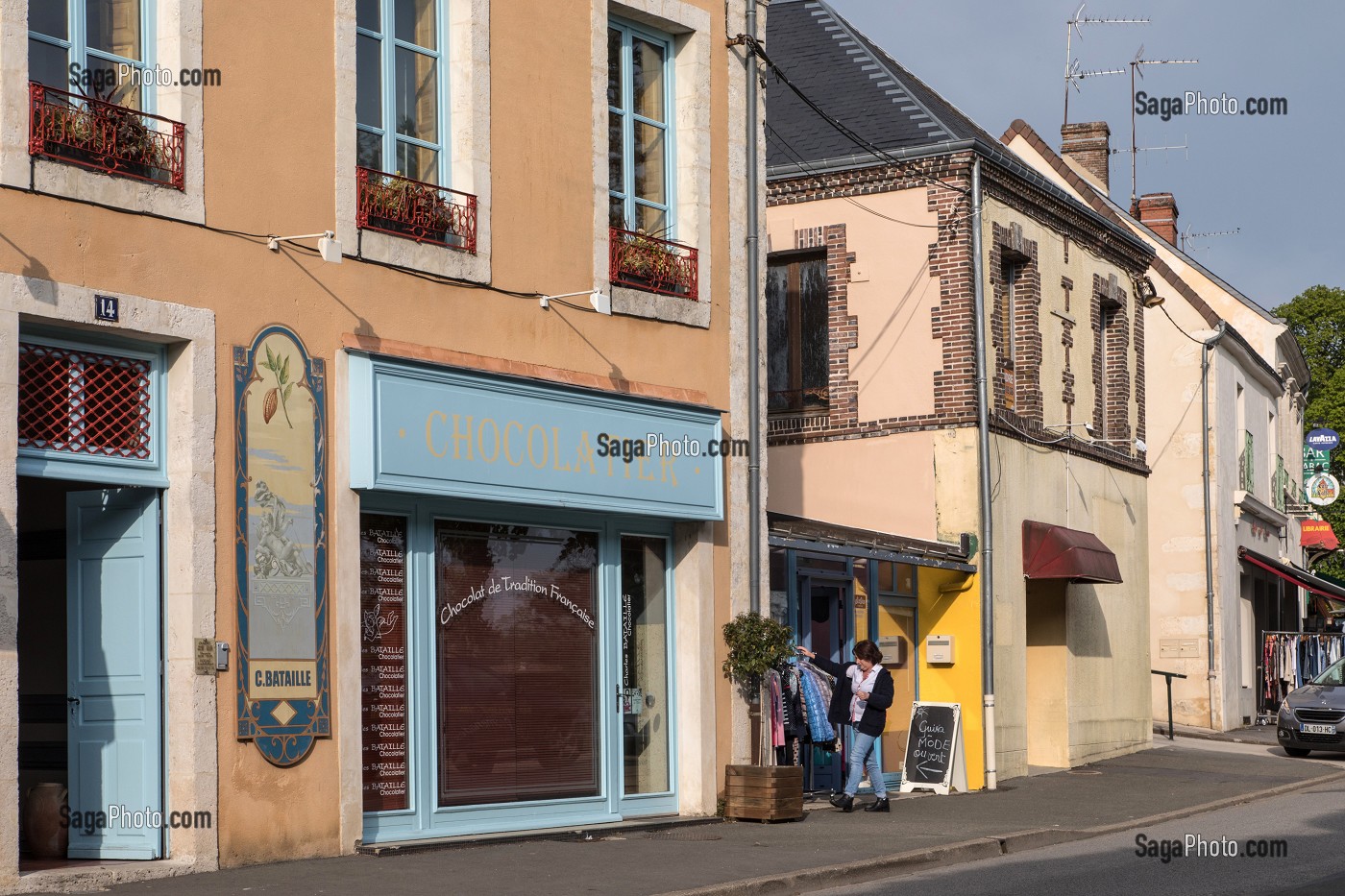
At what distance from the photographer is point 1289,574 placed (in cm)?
3331

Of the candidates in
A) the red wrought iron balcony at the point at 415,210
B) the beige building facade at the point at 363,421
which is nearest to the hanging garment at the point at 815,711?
the beige building facade at the point at 363,421

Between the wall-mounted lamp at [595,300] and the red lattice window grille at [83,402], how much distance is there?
3.48 m

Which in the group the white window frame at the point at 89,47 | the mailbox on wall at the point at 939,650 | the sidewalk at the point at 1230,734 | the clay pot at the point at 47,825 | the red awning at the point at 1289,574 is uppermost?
the white window frame at the point at 89,47

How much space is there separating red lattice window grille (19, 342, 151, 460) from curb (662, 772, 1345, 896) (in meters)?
4.26

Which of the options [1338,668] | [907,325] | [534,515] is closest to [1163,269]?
[1338,668]

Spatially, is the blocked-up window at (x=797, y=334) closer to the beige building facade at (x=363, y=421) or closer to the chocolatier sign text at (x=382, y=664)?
the beige building facade at (x=363, y=421)

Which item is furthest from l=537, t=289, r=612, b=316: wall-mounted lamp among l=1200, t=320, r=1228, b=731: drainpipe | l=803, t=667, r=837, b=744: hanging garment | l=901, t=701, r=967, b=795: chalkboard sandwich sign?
l=1200, t=320, r=1228, b=731: drainpipe

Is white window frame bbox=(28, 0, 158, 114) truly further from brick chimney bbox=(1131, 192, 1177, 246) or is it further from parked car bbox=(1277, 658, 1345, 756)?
brick chimney bbox=(1131, 192, 1177, 246)

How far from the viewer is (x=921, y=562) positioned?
18.1 meters

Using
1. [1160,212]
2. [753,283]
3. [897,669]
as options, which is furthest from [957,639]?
[1160,212]

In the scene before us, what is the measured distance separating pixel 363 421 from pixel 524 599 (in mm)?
2297

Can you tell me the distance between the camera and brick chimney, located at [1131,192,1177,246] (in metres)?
39.0

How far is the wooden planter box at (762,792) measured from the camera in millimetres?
14023

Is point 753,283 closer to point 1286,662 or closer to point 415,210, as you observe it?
point 415,210
